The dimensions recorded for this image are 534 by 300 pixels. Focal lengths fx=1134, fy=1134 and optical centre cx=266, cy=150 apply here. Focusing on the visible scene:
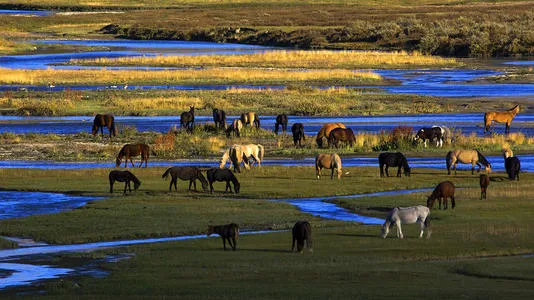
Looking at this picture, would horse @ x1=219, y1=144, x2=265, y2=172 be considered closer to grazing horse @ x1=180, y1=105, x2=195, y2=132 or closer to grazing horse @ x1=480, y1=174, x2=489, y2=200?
grazing horse @ x1=480, y1=174, x2=489, y2=200

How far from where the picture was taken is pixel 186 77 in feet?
235

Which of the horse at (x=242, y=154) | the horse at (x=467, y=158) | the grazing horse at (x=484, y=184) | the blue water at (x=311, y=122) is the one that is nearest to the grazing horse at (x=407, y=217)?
the grazing horse at (x=484, y=184)

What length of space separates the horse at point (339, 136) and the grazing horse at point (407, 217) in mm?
17498

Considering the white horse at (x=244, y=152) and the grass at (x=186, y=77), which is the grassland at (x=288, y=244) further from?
the grass at (x=186, y=77)

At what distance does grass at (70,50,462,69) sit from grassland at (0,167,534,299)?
5086cm

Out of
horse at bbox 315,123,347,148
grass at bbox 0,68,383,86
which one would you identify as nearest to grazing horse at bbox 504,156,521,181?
horse at bbox 315,123,347,148

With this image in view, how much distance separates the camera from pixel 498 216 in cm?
2527

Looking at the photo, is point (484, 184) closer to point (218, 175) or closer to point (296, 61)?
point (218, 175)

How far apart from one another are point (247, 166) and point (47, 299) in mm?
18228

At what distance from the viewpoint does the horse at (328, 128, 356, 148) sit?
130ft

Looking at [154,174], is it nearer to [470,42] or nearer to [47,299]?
[47,299]

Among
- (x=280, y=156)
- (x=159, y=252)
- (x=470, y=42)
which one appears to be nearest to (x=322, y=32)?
(x=470, y=42)

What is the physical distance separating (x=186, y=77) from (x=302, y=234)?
52140 millimetres

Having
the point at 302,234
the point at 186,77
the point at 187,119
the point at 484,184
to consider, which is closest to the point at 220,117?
the point at 187,119
